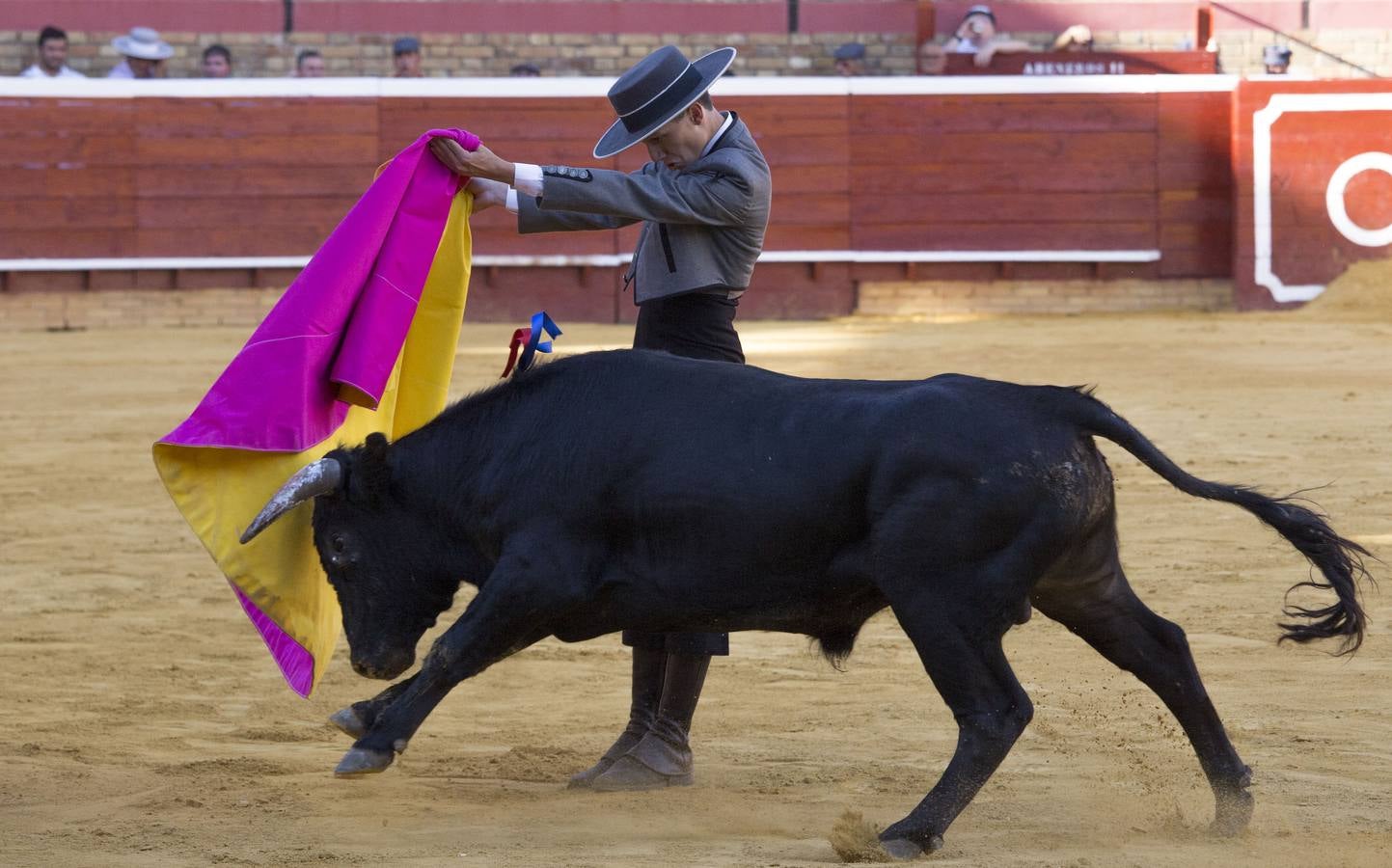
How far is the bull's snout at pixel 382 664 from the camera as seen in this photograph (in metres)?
3.15

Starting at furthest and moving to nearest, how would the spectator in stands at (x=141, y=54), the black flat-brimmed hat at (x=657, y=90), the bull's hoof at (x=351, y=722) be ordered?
the spectator in stands at (x=141, y=54) < the black flat-brimmed hat at (x=657, y=90) < the bull's hoof at (x=351, y=722)

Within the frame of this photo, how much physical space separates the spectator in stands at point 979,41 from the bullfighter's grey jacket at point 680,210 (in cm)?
970

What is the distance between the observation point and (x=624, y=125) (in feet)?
10.5

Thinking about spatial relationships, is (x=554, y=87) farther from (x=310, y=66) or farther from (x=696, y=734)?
(x=696, y=734)

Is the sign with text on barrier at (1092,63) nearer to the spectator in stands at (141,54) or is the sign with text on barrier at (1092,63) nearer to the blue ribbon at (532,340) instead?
the spectator in stands at (141,54)

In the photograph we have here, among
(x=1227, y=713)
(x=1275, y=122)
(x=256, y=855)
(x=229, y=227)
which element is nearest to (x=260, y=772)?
(x=256, y=855)

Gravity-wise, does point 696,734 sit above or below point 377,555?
below

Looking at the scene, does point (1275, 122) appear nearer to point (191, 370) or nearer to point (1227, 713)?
point (191, 370)

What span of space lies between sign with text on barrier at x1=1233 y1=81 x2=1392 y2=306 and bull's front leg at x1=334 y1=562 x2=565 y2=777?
33.4 ft

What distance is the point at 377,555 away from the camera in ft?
10.3

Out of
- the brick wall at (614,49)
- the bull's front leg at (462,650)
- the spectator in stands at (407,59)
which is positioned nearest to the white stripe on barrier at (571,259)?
the spectator in stands at (407,59)

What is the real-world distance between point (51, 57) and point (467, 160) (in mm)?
9650

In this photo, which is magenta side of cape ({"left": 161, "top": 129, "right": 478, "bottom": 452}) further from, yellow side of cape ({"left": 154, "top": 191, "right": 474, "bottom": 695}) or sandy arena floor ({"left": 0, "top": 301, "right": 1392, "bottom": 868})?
sandy arena floor ({"left": 0, "top": 301, "right": 1392, "bottom": 868})

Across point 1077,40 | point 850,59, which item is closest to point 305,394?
point 850,59
